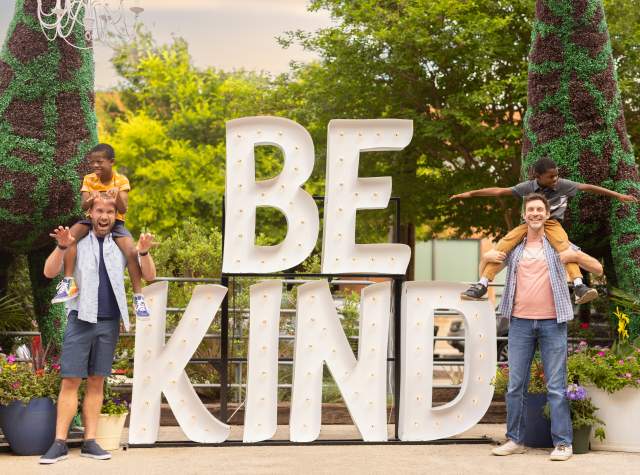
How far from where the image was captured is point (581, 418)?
8.26 m

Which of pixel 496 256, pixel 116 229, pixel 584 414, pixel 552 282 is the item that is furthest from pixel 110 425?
pixel 584 414

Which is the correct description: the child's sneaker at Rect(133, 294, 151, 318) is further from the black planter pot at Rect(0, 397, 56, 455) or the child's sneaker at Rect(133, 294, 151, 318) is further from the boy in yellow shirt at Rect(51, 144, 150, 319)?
the black planter pot at Rect(0, 397, 56, 455)

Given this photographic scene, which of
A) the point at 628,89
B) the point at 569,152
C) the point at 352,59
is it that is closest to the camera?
the point at 569,152

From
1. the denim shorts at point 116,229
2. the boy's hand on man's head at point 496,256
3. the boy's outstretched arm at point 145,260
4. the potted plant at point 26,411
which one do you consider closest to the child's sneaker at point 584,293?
the boy's hand on man's head at point 496,256

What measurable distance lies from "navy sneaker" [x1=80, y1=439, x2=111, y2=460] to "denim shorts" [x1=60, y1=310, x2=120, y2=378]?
1.73 feet

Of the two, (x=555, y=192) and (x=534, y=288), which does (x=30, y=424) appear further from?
(x=555, y=192)

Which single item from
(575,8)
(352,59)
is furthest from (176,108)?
(575,8)

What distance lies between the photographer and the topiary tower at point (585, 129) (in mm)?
9531

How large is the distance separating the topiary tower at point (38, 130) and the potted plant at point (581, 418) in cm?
433

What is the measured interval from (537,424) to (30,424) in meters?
4.09

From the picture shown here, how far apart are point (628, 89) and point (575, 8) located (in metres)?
11.1

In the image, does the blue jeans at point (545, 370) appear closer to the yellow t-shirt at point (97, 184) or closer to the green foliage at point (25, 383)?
the yellow t-shirt at point (97, 184)

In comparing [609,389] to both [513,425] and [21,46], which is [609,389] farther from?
[21,46]

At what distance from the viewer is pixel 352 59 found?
22.1 m
